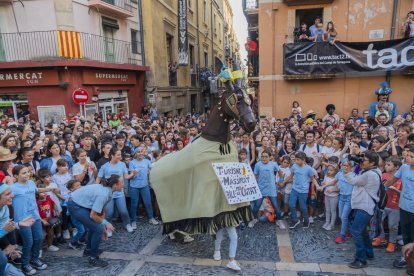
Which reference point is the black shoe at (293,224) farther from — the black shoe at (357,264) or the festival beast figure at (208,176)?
the festival beast figure at (208,176)

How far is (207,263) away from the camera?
458 cm

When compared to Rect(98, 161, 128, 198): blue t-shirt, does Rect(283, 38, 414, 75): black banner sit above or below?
above

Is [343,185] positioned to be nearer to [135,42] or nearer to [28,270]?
[28,270]

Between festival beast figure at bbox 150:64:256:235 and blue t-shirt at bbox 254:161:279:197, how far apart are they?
49.4 inches

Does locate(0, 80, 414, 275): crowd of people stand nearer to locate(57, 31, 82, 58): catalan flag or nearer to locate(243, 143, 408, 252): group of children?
locate(243, 143, 408, 252): group of children

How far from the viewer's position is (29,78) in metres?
12.5

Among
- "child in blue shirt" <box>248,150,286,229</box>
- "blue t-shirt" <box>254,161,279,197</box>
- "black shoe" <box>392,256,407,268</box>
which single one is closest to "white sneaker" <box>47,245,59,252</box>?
"child in blue shirt" <box>248,150,286,229</box>

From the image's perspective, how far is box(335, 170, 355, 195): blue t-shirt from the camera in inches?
199

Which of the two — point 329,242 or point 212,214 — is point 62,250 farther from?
point 329,242

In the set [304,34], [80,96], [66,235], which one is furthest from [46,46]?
[304,34]

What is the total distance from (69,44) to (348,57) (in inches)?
430

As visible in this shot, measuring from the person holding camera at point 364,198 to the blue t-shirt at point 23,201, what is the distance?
445cm

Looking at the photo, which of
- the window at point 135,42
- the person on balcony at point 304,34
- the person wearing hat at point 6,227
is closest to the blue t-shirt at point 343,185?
the person wearing hat at point 6,227

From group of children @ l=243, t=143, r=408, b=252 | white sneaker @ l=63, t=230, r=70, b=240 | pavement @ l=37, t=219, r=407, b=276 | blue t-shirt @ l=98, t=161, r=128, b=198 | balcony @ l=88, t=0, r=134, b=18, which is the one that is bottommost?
pavement @ l=37, t=219, r=407, b=276
